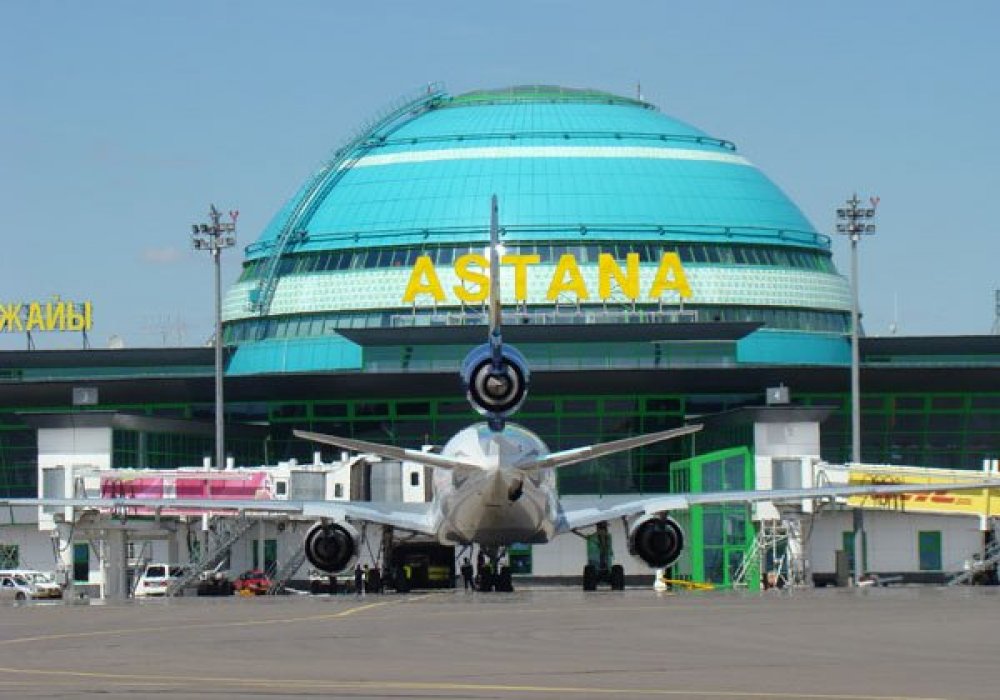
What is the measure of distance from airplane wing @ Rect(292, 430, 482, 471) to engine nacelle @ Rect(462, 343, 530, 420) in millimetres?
2360

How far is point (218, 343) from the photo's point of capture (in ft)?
390

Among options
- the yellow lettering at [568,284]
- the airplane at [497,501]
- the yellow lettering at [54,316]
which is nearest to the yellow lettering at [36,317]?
the yellow lettering at [54,316]

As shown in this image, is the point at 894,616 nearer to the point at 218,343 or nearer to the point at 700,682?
the point at 700,682

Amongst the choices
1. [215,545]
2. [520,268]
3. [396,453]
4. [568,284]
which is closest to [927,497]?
[215,545]

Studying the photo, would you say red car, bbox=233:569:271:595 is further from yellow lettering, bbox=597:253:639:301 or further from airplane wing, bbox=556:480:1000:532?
yellow lettering, bbox=597:253:639:301

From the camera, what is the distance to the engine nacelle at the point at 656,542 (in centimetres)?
7119

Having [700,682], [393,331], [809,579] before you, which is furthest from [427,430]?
[700,682]

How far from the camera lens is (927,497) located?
92250mm

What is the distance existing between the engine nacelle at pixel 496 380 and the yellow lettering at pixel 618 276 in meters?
72.8

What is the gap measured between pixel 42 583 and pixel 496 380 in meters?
50.0

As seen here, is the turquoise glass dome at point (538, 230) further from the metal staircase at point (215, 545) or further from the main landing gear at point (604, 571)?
the main landing gear at point (604, 571)

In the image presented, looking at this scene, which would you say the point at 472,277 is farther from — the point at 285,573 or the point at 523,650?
the point at 523,650

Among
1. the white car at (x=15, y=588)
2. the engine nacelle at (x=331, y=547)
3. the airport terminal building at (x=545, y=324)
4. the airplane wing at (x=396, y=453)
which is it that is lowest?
the white car at (x=15, y=588)

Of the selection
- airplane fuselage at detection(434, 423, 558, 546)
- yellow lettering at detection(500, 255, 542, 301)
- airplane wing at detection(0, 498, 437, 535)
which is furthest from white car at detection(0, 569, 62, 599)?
yellow lettering at detection(500, 255, 542, 301)
